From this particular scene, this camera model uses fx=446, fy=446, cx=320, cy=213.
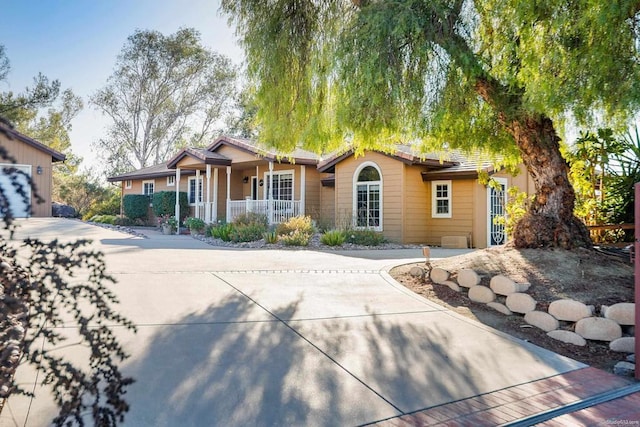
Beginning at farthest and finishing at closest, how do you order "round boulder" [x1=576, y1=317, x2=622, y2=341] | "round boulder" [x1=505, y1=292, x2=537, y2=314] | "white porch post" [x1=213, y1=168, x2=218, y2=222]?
"white porch post" [x1=213, y1=168, x2=218, y2=222]
"round boulder" [x1=505, y1=292, x2=537, y2=314]
"round boulder" [x1=576, y1=317, x2=622, y2=341]

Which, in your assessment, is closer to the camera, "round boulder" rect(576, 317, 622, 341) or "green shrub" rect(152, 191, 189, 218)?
"round boulder" rect(576, 317, 622, 341)

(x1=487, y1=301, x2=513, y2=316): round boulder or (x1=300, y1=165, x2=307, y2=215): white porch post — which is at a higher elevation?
(x1=300, y1=165, x2=307, y2=215): white porch post

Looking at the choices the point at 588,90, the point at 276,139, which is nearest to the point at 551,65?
the point at 588,90

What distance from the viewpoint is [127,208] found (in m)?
24.3

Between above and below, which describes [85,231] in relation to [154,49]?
below

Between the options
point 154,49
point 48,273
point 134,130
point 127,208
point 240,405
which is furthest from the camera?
point 134,130

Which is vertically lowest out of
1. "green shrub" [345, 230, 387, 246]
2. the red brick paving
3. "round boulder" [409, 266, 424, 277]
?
the red brick paving

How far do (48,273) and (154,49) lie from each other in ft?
111

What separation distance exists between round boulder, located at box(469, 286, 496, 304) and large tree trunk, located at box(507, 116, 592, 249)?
5.15 feet

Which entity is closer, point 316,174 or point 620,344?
point 620,344

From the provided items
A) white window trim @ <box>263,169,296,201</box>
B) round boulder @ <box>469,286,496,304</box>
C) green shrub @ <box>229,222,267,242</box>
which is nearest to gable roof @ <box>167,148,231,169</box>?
white window trim @ <box>263,169,296,201</box>

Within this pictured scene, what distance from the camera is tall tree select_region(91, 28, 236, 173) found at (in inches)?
1251

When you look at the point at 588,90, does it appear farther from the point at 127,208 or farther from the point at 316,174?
the point at 127,208

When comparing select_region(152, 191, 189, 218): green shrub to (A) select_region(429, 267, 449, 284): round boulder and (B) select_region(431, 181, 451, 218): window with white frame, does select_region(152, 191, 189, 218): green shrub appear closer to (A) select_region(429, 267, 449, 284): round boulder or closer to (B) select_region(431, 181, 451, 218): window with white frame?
A: (B) select_region(431, 181, 451, 218): window with white frame
